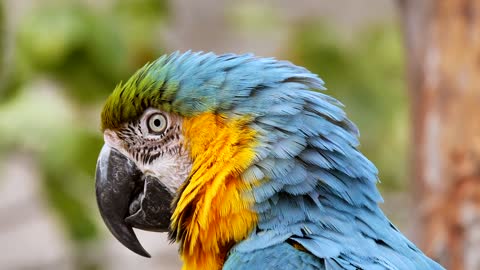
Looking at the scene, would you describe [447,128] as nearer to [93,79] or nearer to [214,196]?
[214,196]

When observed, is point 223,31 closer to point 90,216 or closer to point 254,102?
point 90,216

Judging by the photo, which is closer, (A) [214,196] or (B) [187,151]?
(A) [214,196]

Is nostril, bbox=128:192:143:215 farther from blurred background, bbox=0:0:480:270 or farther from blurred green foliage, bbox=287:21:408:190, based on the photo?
blurred green foliage, bbox=287:21:408:190

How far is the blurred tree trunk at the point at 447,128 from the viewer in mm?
2016

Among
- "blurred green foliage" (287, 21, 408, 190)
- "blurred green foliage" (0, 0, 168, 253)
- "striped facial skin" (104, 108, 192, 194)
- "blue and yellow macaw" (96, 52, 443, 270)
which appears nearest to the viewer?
"blue and yellow macaw" (96, 52, 443, 270)

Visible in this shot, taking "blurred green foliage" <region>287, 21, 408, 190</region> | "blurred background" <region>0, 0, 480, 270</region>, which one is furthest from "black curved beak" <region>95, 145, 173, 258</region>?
"blurred green foliage" <region>287, 21, 408, 190</region>

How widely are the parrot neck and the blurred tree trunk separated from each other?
0.76m

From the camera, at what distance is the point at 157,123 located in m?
1.61

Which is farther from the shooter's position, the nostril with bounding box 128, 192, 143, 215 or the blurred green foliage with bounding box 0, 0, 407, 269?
the blurred green foliage with bounding box 0, 0, 407, 269

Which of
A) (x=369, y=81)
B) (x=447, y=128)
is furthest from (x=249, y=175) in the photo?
(x=369, y=81)

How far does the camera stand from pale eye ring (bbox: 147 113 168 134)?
1.59 meters

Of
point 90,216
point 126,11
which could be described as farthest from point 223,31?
point 90,216

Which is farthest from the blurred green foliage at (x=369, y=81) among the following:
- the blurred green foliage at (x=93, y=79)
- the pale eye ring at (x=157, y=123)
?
the pale eye ring at (x=157, y=123)

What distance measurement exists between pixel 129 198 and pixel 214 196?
244mm
